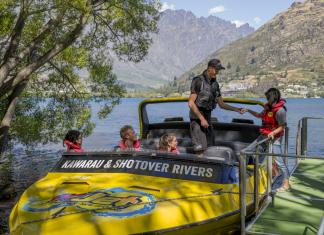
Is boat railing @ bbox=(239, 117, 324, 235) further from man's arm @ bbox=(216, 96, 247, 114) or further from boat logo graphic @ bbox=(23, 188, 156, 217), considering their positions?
man's arm @ bbox=(216, 96, 247, 114)

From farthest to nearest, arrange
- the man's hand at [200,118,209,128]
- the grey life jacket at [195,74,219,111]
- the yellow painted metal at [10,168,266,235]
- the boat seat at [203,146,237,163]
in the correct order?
the grey life jacket at [195,74,219,111], the man's hand at [200,118,209,128], the boat seat at [203,146,237,163], the yellow painted metal at [10,168,266,235]

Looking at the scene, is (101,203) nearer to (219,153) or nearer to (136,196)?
(136,196)

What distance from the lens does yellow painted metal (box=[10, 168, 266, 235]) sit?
488cm

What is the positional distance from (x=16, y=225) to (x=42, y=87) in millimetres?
14930

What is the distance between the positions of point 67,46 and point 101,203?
386 inches

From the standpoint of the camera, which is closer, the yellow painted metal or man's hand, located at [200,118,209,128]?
the yellow painted metal

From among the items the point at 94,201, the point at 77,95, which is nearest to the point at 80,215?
the point at 94,201

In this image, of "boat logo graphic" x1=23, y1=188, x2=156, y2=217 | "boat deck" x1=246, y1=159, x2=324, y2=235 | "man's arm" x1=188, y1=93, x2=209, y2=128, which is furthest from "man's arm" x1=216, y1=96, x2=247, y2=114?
"boat logo graphic" x1=23, y1=188, x2=156, y2=217

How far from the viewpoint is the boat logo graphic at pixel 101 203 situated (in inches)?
200

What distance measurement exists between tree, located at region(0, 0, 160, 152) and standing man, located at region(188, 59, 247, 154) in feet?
19.9

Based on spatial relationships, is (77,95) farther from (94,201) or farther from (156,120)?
(94,201)

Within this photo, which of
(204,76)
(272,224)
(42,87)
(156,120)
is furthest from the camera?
(42,87)

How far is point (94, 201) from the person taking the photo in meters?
5.39

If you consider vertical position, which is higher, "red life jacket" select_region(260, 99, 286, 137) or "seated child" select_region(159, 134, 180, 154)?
"red life jacket" select_region(260, 99, 286, 137)
